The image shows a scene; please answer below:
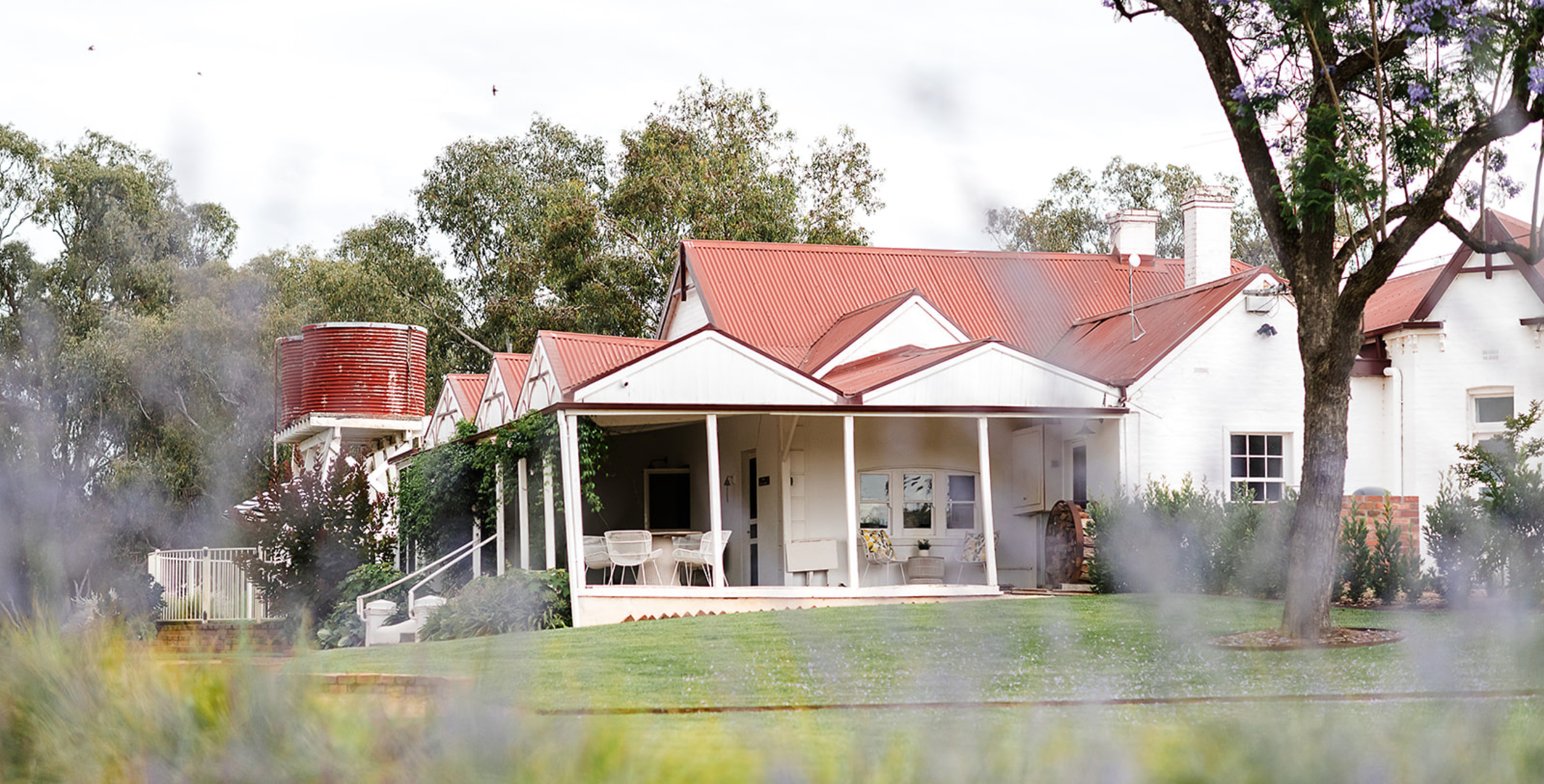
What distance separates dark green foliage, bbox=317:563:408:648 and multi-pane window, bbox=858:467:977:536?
649 centimetres

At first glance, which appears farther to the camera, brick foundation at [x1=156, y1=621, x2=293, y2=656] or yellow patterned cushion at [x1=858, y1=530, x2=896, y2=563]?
yellow patterned cushion at [x1=858, y1=530, x2=896, y2=563]

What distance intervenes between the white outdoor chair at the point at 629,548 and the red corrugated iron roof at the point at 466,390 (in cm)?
563

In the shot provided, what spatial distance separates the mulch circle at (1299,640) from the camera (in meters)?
11.5

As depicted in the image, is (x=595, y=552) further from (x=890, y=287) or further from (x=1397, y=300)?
(x=1397, y=300)

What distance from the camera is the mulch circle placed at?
11.5 meters

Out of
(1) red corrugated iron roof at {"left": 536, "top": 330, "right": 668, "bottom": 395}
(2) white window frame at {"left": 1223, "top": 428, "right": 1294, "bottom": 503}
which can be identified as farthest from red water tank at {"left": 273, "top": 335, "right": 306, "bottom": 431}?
(2) white window frame at {"left": 1223, "top": 428, "right": 1294, "bottom": 503}

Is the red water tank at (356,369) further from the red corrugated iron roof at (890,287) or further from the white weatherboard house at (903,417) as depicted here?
the white weatherboard house at (903,417)

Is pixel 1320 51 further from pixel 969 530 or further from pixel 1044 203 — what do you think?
pixel 1044 203

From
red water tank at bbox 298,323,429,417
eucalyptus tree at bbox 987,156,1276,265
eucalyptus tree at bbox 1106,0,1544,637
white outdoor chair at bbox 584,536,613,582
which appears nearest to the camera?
eucalyptus tree at bbox 1106,0,1544,637

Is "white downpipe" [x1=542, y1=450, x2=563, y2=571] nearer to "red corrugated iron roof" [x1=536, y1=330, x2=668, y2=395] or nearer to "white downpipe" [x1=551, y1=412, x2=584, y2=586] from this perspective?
"white downpipe" [x1=551, y1=412, x2=584, y2=586]

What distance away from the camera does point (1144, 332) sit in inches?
810

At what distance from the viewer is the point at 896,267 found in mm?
25547

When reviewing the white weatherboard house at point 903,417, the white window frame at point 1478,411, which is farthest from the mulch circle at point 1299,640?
the white window frame at point 1478,411

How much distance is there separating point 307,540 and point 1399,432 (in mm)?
16286
